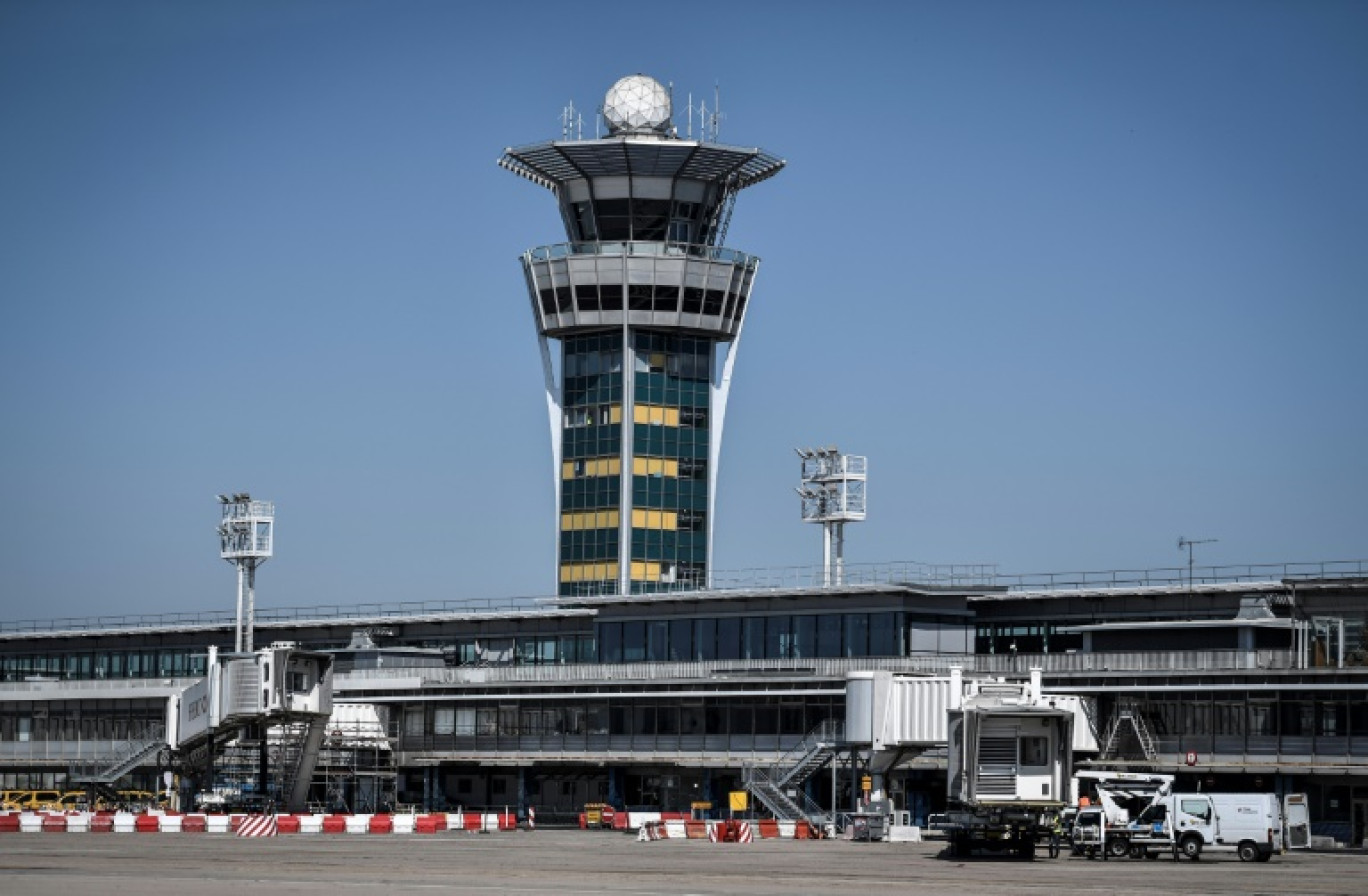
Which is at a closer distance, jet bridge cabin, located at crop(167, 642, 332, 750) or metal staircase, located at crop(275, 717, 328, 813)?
jet bridge cabin, located at crop(167, 642, 332, 750)

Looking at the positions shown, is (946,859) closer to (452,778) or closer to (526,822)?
(526,822)

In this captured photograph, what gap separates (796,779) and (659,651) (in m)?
21.7

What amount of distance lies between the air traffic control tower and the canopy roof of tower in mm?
92

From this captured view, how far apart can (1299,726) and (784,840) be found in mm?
23284

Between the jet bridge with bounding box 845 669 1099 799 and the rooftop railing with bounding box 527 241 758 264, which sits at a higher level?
the rooftop railing with bounding box 527 241 758 264

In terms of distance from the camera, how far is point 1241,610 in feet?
334

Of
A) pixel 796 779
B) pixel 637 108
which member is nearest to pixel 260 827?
pixel 796 779

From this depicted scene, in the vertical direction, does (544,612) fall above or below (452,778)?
above

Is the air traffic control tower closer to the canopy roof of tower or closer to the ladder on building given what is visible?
the canopy roof of tower

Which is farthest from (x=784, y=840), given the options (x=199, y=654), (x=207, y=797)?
(x=199, y=654)

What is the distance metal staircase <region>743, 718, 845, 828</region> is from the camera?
3853 inches

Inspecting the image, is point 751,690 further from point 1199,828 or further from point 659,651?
point 1199,828

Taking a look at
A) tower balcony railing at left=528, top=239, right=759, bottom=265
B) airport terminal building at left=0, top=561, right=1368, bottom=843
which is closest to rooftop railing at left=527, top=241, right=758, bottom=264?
tower balcony railing at left=528, top=239, right=759, bottom=265

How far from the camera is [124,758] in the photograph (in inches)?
4850
